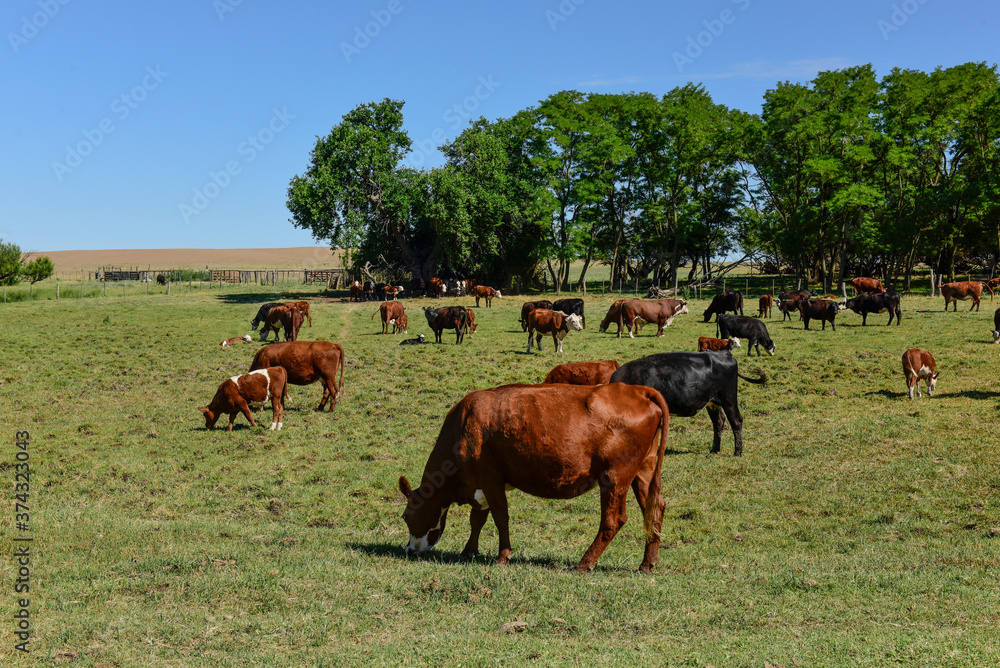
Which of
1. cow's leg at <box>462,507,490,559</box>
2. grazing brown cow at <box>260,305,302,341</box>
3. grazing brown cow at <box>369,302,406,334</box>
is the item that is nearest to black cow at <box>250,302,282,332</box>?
grazing brown cow at <box>260,305,302,341</box>

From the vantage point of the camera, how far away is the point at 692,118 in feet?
192

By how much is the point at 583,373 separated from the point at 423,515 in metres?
7.09

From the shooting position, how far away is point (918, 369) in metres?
18.6

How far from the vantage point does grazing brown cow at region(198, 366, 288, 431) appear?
1639cm

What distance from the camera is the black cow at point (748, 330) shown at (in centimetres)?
2588

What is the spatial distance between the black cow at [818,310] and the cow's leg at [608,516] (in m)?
27.6

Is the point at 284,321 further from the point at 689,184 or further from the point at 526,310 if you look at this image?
the point at 689,184

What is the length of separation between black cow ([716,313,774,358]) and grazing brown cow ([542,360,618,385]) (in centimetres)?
1229

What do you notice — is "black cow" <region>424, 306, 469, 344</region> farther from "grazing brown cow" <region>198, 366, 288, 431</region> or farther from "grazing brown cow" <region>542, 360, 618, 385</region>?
"grazing brown cow" <region>542, 360, 618, 385</region>

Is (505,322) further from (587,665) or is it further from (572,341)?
(587,665)

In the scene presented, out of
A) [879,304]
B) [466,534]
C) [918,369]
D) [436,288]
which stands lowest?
[466,534]

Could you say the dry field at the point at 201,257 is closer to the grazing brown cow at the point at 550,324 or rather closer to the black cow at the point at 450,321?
the black cow at the point at 450,321

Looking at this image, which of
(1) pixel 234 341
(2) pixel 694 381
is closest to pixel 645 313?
(1) pixel 234 341

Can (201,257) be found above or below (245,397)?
above
